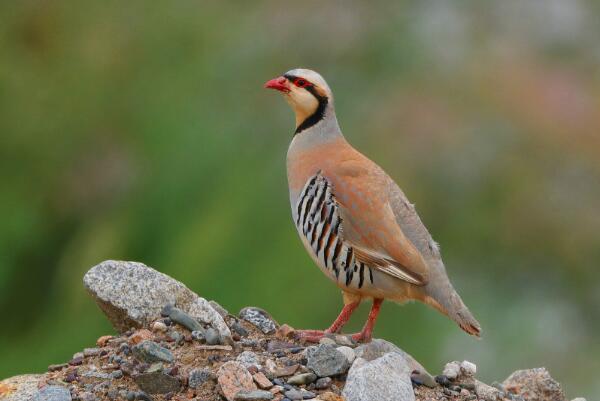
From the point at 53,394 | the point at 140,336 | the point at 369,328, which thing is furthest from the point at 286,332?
the point at 53,394

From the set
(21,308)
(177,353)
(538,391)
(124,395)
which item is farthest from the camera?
(21,308)

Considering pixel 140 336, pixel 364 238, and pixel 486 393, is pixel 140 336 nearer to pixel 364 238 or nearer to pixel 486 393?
pixel 364 238

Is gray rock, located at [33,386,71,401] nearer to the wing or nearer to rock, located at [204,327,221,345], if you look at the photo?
rock, located at [204,327,221,345]

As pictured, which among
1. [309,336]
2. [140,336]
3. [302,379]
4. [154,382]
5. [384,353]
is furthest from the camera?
[309,336]

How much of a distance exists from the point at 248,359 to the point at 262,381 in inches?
8.4

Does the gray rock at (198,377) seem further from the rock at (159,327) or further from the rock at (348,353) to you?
the rock at (348,353)

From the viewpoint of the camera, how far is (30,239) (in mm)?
10742

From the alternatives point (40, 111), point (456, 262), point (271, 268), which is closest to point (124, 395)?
point (271, 268)

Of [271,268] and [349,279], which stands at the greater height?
[271,268]

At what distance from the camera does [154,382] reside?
3943mm

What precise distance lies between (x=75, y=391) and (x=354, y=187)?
1.68 meters

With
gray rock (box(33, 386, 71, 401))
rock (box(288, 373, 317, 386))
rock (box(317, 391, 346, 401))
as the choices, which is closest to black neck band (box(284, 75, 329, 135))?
rock (box(288, 373, 317, 386))

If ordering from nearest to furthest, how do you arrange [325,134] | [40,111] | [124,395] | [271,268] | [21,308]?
1. [124,395]
2. [325,134]
3. [271,268]
4. [21,308]
5. [40,111]

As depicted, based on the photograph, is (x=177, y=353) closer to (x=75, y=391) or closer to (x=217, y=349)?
(x=217, y=349)
